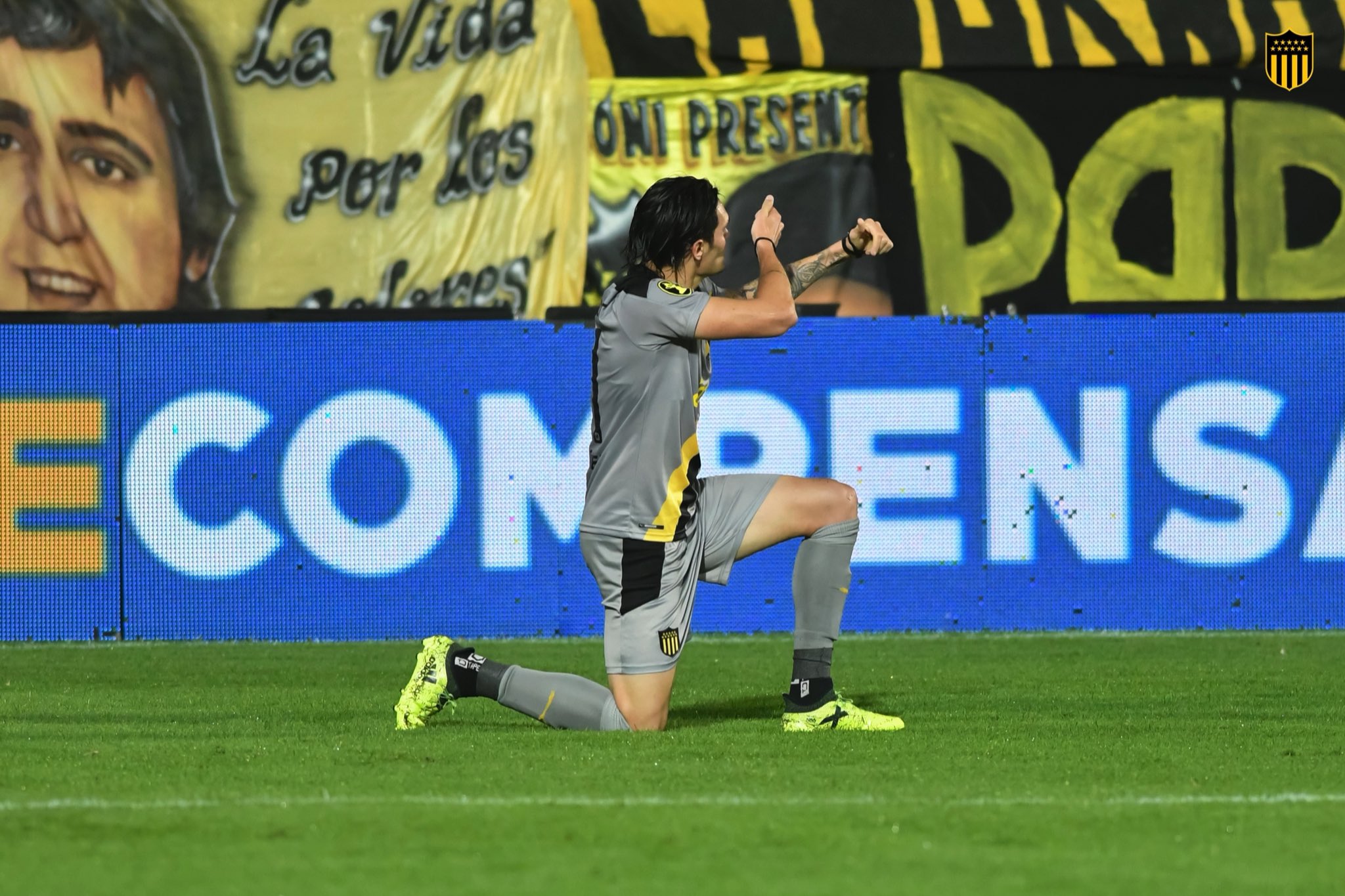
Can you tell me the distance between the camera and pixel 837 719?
6176 millimetres

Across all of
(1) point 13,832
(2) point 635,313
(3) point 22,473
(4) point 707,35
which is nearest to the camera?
(1) point 13,832

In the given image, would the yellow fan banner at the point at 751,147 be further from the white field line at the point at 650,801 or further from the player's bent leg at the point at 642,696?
the white field line at the point at 650,801

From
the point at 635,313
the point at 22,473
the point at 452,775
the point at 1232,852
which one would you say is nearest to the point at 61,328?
the point at 22,473

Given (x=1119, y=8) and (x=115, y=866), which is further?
(x=1119, y=8)

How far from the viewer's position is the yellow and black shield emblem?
6102 millimetres

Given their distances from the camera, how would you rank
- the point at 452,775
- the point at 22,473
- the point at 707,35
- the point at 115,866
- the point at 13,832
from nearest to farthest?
1. the point at 115,866
2. the point at 13,832
3. the point at 452,775
4. the point at 22,473
5. the point at 707,35

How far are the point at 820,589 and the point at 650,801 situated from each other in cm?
155

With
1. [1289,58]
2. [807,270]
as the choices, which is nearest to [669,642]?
[807,270]

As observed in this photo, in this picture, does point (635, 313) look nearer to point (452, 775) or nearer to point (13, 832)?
point (452, 775)

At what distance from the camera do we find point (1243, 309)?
9.91 meters

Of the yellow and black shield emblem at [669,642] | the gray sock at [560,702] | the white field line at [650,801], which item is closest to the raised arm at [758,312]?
the yellow and black shield emblem at [669,642]

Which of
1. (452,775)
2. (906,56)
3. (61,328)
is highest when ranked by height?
(906,56)

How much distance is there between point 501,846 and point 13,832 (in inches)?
45.6

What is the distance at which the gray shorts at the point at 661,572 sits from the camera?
6.11 meters
